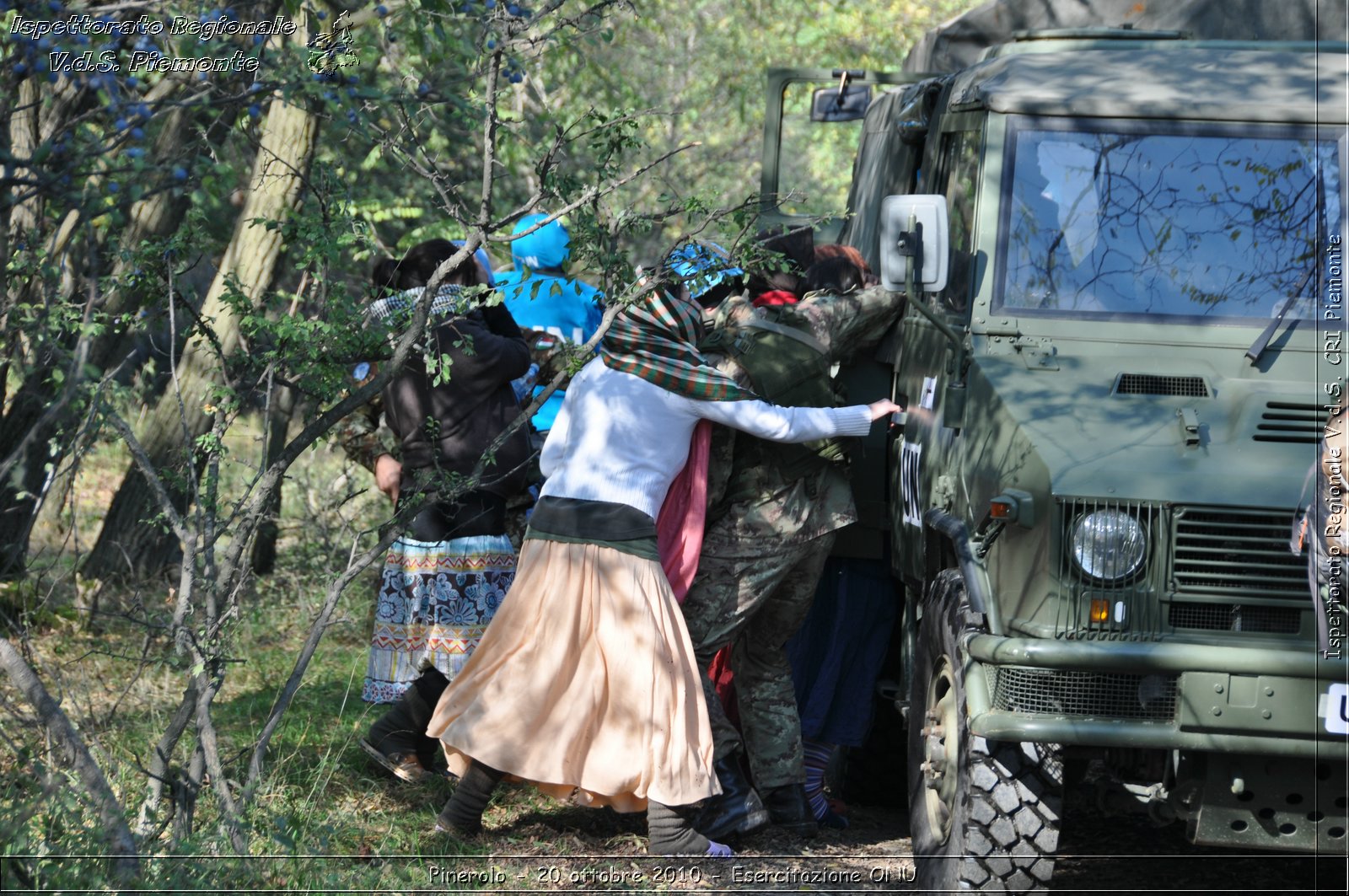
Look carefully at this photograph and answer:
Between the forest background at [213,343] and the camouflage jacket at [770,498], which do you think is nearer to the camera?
the forest background at [213,343]

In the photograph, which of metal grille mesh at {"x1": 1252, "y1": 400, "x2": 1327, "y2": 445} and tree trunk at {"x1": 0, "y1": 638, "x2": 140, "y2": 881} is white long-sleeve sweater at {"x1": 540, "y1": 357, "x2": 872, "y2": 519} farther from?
tree trunk at {"x1": 0, "y1": 638, "x2": 140, "y2": 881}

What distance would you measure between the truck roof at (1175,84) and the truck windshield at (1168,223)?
77 mm

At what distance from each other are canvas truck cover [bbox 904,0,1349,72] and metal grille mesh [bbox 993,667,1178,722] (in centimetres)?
296

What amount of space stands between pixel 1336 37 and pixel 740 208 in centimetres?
285

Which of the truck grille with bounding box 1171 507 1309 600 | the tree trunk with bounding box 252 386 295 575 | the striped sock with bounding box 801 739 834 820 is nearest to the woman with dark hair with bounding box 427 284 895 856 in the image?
the striped sock with bounding box 801 739 834 820

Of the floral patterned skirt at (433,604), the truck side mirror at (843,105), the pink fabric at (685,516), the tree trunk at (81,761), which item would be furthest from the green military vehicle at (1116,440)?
the tree trunk at (81,761)

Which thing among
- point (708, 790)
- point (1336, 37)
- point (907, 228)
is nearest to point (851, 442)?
point (907, 228)

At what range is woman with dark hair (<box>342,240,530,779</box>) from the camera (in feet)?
17.6

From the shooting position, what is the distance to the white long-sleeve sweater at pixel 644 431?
4828 millimetres

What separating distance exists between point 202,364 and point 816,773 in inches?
142

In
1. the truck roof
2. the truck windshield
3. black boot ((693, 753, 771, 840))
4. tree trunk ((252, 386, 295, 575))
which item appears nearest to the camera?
the truck windshield

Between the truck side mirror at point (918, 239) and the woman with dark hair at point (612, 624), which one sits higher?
the truck side mirror at point (918, 239)

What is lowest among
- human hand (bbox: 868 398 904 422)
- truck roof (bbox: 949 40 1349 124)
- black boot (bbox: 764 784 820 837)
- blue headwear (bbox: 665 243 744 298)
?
black boot (bbox: 764 784 820 837)

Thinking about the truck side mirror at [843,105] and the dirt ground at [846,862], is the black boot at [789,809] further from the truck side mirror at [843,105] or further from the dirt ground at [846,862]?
the truck side mirror at [843,105]
